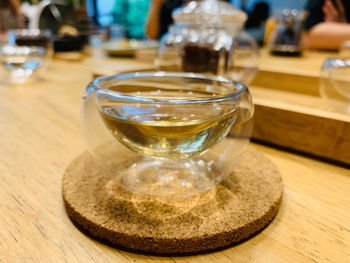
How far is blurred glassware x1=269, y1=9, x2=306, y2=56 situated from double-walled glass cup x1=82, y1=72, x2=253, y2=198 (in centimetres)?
89

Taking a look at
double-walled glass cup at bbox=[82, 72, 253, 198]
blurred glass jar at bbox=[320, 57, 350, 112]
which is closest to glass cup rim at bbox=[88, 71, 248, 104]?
double-walled glass cup at bbox=[82, 72, 253, 198]

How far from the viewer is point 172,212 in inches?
10.0

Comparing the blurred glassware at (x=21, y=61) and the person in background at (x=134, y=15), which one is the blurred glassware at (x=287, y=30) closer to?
the blurred glassware at (x=21, y=61)

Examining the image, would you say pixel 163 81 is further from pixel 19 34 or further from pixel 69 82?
pixel 19 34

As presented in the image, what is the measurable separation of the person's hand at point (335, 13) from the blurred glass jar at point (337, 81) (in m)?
1.50

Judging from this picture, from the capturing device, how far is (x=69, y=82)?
0.83 m

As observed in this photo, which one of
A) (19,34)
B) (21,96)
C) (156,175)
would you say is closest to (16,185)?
(156,175)

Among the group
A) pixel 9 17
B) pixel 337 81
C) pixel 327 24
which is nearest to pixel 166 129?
pixel 337 81

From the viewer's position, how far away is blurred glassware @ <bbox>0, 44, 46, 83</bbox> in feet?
2.60

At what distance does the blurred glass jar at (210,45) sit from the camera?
63cm

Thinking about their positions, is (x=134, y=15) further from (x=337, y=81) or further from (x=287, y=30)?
(x=337, y=81)

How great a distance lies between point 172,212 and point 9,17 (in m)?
2.07

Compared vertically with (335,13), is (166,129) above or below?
below

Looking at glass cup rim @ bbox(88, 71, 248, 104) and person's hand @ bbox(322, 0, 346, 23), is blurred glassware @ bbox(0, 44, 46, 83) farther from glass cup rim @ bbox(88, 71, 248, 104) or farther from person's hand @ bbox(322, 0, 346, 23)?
person's hand @ bbox(322, 0, 346, 23)
